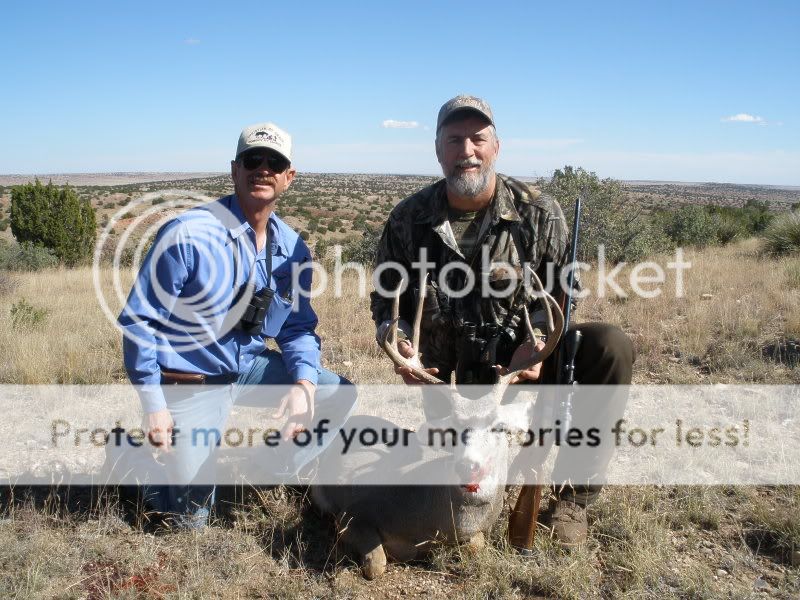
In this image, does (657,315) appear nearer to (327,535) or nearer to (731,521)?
(731,521)

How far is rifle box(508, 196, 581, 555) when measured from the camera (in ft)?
10.2

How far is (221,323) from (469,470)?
5.27 ft

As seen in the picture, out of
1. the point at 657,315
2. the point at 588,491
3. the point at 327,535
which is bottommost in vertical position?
the point at 327,535

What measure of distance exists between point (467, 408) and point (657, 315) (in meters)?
4.96

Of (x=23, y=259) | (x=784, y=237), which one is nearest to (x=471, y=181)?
(x=784, y=237)

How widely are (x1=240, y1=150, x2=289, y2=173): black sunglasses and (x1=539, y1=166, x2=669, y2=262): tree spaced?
924cm

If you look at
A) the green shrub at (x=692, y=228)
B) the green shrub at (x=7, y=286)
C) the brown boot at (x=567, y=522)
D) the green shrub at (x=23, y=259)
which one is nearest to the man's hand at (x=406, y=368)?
the brown boot at (x=567, y=522)

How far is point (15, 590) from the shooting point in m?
2.74

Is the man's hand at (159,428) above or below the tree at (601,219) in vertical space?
below

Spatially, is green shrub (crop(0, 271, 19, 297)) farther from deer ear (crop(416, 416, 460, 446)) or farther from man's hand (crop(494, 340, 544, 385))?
man's hand (crop(494, 340, 544, 385))

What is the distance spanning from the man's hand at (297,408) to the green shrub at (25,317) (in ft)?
14.7

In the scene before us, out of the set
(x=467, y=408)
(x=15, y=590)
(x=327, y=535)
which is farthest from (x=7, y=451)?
(x=467, y=408)

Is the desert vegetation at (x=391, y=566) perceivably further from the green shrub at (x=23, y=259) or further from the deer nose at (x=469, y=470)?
the green shrub at (x=23, y=259)

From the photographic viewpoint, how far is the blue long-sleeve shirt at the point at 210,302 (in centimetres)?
323
